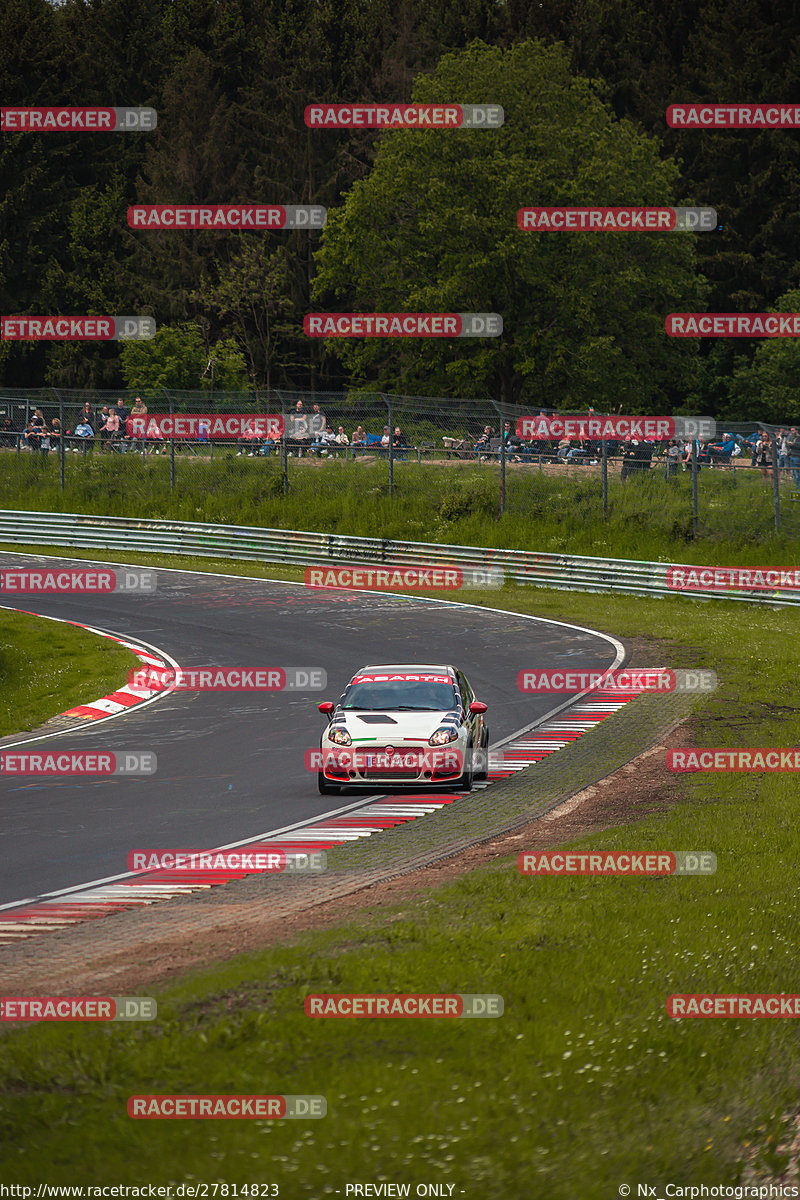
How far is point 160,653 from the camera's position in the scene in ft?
92.8

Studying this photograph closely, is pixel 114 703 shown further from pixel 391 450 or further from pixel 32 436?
pixel 32 436

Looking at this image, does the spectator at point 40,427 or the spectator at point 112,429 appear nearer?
the spectator at point 112,429

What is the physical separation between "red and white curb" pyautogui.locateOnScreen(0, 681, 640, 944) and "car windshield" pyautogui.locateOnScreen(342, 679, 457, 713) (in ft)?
3.35

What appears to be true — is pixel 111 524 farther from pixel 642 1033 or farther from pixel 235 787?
A: pixel 642 1033

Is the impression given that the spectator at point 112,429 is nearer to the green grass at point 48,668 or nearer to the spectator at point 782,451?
the green grass at point 48,668

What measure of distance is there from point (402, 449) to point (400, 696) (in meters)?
26.8

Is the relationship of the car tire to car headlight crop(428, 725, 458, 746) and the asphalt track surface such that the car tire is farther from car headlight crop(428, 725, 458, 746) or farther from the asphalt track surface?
the asphalt track surface

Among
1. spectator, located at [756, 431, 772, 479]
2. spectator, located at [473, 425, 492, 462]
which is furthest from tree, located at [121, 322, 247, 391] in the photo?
spectator, located at [756, 431, 772, 479]

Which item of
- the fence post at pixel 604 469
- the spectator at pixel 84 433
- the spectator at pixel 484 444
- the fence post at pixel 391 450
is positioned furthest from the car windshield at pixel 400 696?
the spectator at pixel 84 433

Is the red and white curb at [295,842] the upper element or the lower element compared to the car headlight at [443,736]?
A: lower

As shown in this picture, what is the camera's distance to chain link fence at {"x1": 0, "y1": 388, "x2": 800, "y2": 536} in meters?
36.2

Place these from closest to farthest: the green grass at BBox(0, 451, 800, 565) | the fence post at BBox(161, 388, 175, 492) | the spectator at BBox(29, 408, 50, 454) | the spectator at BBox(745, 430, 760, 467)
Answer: the spectator at BBox(745, 430, 760, 467) → the green grass at BBox(0, 451, 800, 565) → the fence post at BBox(161, 388, 175, 492) → the spectator at BBox(29, 408, 50, 454)

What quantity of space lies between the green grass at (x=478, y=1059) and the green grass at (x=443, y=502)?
2705 centimetres

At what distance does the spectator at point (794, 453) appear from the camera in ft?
112
